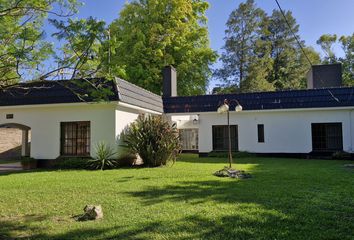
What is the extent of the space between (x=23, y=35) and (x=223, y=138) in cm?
1458

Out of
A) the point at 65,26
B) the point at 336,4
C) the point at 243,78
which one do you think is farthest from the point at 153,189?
the point at 243,78

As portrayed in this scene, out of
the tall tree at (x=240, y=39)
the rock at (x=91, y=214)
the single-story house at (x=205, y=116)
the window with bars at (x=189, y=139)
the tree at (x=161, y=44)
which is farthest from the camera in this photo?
the tall tree at (x=240, y=39)

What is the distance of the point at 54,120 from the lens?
557 inches

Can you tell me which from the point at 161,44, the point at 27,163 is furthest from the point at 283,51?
the point at 27,163

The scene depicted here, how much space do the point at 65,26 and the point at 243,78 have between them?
3330cm

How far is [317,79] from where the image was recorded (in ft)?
65.8

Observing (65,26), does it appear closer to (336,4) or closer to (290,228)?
(290,228)

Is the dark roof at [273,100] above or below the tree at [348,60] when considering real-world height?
below

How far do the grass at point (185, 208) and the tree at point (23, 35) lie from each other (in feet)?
8.56

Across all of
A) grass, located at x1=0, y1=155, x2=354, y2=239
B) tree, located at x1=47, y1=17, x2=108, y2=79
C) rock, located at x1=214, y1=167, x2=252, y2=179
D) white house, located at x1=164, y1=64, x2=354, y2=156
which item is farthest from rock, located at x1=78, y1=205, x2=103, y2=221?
white house, located at x1=164, y1=64, x2=354, y2=156

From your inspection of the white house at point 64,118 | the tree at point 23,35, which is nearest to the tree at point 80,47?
the tree at point 23,35

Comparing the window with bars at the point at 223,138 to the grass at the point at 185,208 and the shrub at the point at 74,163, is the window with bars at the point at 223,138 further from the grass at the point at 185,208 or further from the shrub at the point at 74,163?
→ the grass at the point at 185,208

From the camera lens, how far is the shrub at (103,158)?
12758 millimetres

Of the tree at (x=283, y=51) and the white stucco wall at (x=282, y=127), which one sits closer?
the white stucco wall at (x=282, y=127)
